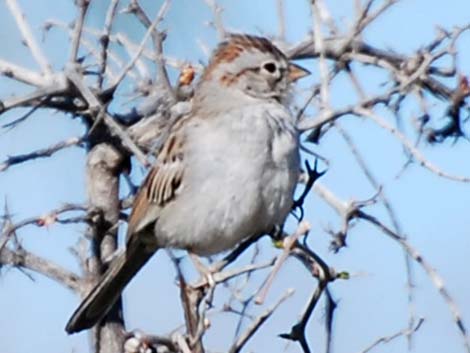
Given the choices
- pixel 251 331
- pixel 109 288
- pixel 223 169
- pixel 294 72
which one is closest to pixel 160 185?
pixel 223 169

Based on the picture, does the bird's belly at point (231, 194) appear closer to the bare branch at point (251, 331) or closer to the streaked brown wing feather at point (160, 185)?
the streaked brown wing feather at point (160, 185)

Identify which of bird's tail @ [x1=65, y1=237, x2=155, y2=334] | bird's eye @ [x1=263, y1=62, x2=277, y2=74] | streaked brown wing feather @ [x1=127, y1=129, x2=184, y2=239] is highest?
bird's eye @ [x1=263, y1=62, x2=277, y2=74]

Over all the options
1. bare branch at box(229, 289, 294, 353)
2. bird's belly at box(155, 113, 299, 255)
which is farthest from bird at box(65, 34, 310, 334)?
bare branch at box(229, 289, 294, 353)

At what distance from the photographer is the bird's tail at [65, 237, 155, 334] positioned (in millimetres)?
4426

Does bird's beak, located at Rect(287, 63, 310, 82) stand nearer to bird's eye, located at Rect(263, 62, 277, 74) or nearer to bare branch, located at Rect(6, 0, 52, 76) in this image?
bird's eye, located at Rect(263, 62, 277, 74)

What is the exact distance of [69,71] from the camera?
3.97 meters

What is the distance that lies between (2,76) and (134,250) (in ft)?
3.52

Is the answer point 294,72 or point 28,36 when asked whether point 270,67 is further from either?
point 28,36

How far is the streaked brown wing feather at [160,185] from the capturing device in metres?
4.75

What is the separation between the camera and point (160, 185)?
4938 millimetres

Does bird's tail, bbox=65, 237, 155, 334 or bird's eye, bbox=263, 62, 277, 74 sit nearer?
bird's tail, bbox=65, 237, 155, 334

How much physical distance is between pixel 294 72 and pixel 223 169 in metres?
0.41

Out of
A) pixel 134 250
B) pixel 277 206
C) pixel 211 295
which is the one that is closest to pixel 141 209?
pixel 134 250

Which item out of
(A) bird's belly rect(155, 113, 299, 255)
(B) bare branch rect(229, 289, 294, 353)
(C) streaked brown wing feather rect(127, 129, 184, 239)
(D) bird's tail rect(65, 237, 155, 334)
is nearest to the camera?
(B) bare branch rect(229, 289, 294, 353)
